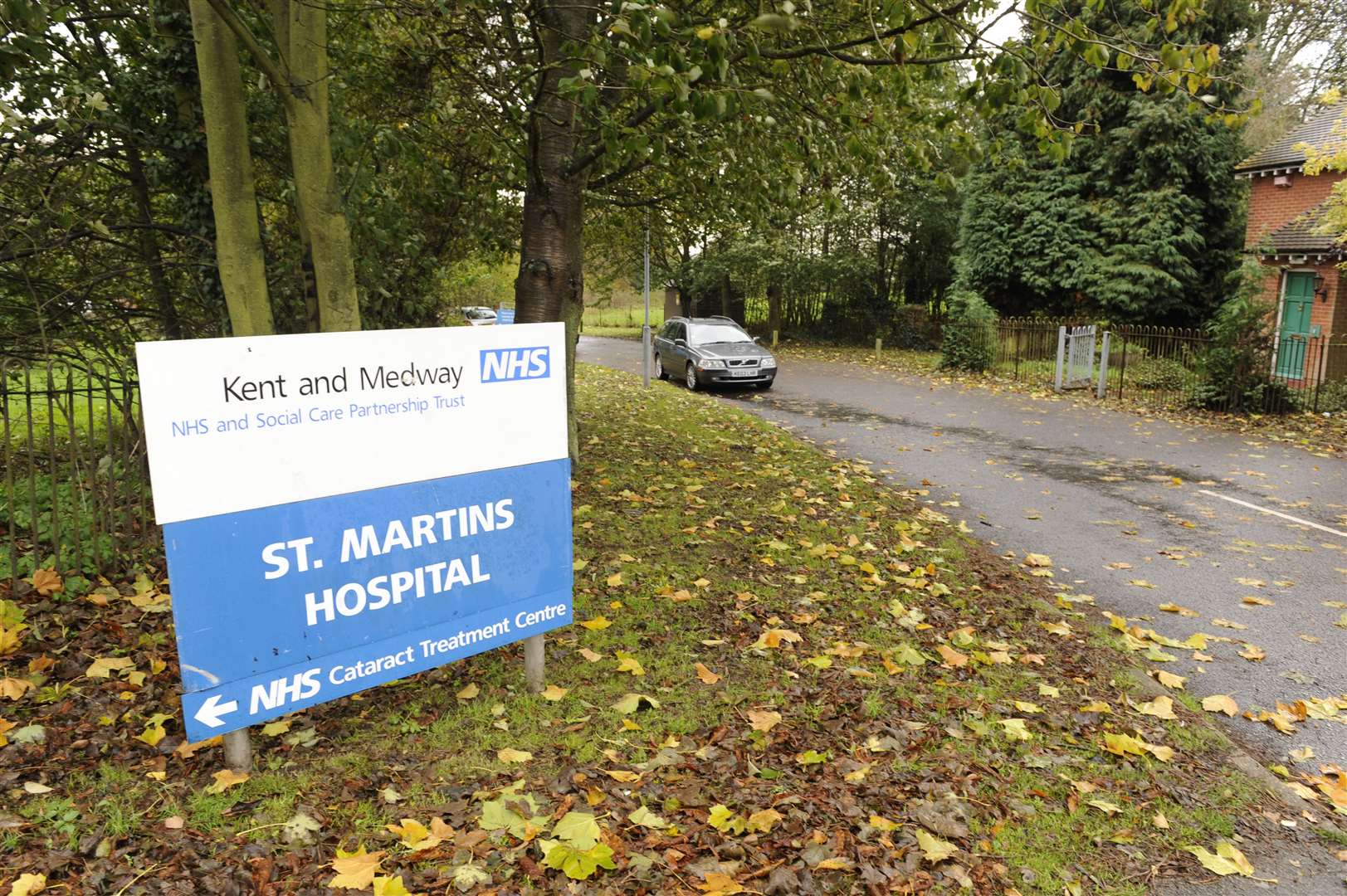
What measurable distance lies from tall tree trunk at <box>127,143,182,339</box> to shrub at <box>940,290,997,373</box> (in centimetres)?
1890

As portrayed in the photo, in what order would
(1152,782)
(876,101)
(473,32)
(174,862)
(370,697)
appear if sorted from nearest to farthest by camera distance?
1. (174,862)
2. (1152,782)
3. (370,697)
4. (473,32)
5. (876,101)

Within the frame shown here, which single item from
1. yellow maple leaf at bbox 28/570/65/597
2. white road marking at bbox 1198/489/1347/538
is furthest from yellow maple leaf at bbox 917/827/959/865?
white road marking at bbox 1198/489/1347/538

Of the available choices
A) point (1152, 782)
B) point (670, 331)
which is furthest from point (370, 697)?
point (670, 331)

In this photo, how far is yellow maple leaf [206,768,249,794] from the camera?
306cm

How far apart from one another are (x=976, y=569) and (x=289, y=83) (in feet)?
19.2

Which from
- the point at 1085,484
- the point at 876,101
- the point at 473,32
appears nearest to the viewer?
the point at 473,32

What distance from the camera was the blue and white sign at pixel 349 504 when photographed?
9.31 ft

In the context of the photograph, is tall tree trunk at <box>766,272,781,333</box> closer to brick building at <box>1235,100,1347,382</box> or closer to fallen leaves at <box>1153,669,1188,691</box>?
brick building at <box>1235,100,1347,382</box>

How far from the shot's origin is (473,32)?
746 centimetres

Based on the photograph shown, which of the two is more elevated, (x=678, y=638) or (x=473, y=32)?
(x=473, y=32)

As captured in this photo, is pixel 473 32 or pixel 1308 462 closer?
pixel 473 32

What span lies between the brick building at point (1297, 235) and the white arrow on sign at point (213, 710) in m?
20.7

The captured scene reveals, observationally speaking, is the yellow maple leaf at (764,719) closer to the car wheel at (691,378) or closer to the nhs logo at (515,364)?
the nhs logo at (515,364)

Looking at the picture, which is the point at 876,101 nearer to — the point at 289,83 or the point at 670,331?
the point at 289,83
